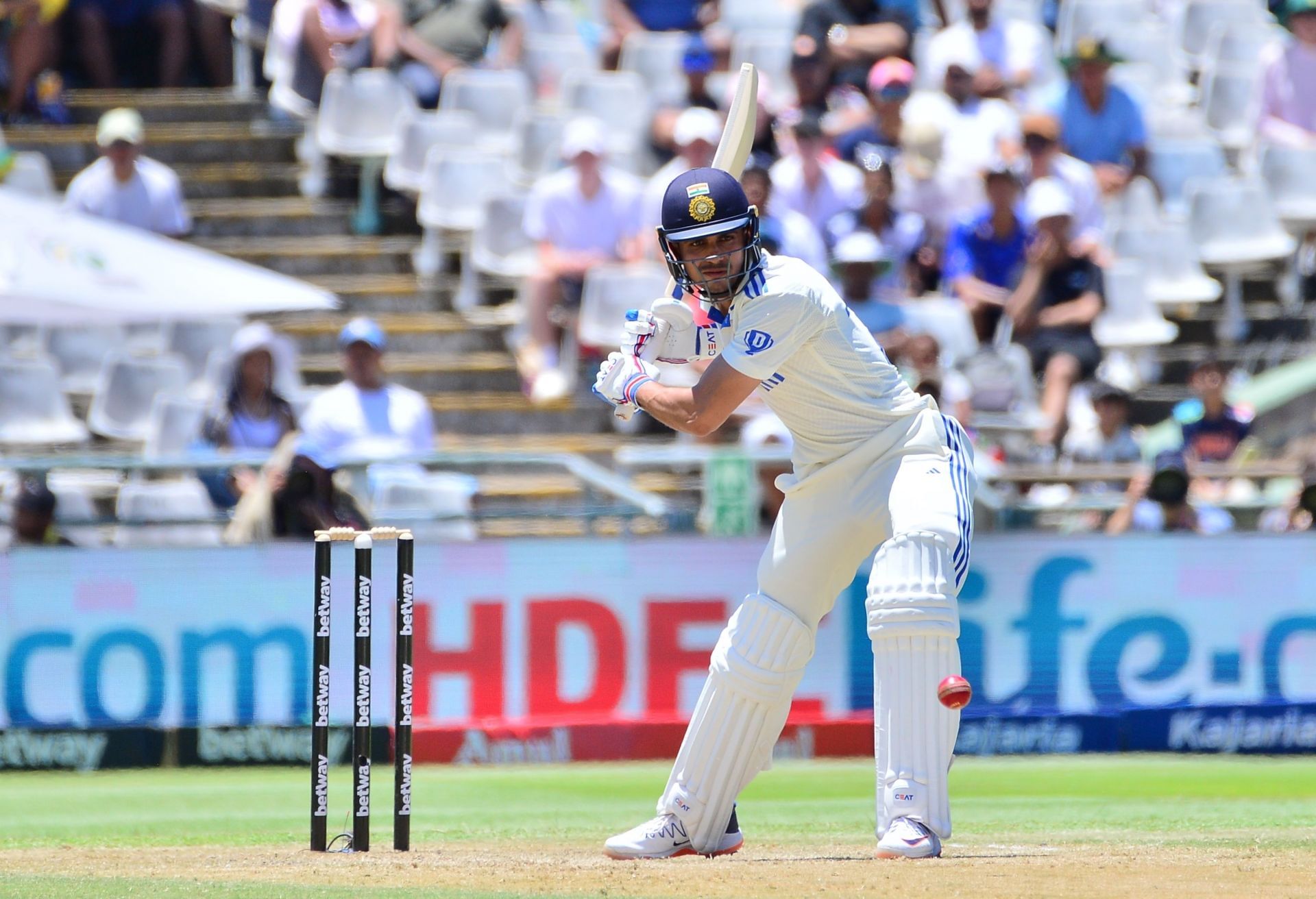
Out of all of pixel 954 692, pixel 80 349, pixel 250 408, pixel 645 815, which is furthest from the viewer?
pixel 80 349

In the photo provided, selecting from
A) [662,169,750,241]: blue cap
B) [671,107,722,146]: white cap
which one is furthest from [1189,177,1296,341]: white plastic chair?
[662,169,750,241]: blue cap

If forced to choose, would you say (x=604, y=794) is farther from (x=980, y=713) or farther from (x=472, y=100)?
(x=472, y=100)

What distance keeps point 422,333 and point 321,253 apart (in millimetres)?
1045

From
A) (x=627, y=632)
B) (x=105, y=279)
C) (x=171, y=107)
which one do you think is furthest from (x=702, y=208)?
(x=171, y=107)

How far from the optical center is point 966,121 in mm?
13109

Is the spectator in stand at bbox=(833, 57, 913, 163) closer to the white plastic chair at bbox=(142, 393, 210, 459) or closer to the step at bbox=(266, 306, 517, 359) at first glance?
the step at bbox=(266, 306, 517, 359)

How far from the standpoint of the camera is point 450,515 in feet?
31.5

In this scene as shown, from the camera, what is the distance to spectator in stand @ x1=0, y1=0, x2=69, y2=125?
14062mm

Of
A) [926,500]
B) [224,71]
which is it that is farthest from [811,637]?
[224,71]

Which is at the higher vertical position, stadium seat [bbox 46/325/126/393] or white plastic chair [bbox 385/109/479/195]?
white plastic chair [bbox 385/109/479/195]

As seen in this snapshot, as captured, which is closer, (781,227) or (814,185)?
(781,227)

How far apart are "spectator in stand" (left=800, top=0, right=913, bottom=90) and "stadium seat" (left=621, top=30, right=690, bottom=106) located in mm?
902

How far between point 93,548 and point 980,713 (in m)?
4.25

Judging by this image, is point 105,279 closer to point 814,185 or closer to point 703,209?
point 814,185
